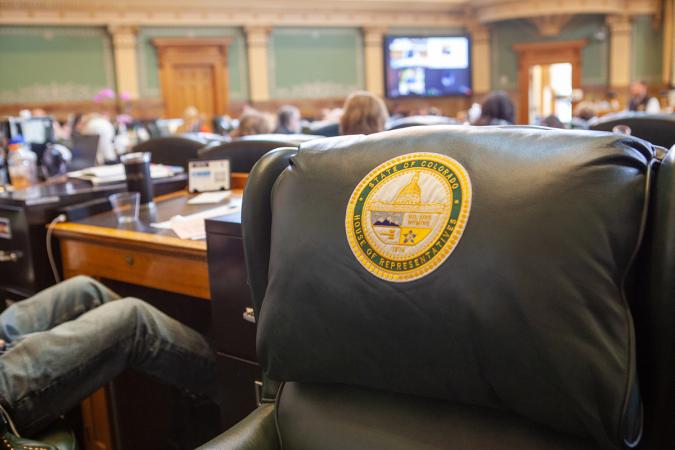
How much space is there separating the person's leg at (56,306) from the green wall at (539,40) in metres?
11.8

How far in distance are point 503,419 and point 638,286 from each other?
0.22 meters

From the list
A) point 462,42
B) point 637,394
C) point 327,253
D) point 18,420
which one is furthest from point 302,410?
point 462,42

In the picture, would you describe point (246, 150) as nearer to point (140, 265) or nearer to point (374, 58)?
point (140, 265)

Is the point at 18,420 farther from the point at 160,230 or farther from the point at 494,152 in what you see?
the point at 494,152

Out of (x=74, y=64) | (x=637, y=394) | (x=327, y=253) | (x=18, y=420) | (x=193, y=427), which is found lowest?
(x=193, y=427)

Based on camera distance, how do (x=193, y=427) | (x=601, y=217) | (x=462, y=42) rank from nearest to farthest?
(x=601, y=217) < (x=193, y=427) < (x=462, y=42)

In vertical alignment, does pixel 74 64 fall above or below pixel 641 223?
above

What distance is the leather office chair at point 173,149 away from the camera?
10.3ft

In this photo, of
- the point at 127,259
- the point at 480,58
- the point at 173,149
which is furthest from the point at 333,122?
the point at 480,58

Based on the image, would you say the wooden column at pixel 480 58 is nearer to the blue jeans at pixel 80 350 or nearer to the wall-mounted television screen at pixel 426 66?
the wall-mounted television screen at pixel 426 66

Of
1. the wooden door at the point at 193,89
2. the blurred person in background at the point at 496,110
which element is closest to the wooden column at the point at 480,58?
the wooden door at the point at 193,89

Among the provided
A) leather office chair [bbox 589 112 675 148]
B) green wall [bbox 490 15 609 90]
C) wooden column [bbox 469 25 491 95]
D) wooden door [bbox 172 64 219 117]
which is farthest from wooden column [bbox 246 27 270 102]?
leather office chair [bbox 589 112 675 148]

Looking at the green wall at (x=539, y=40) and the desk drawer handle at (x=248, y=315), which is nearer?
the desk drawer handle at (x=248, y=315)

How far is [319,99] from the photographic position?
→ 11.7 m
